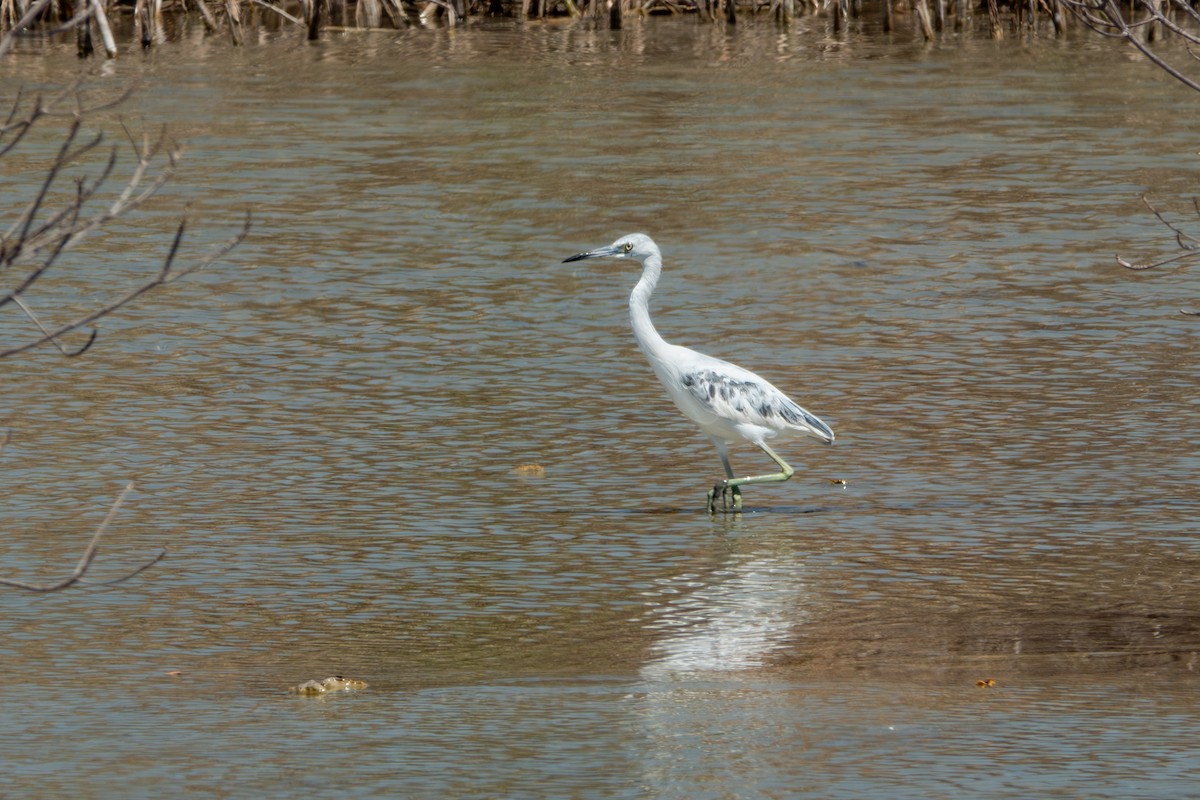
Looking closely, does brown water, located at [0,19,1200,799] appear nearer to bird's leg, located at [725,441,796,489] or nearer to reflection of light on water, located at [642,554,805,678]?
reflection of light on water, located at [642,554,805,678]

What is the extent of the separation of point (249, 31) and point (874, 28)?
8.18 meters

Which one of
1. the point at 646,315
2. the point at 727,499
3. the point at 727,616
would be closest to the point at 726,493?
the point at 727,499

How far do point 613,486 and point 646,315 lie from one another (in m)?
0.81

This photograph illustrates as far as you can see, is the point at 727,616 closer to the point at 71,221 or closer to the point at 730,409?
the point at 730,409

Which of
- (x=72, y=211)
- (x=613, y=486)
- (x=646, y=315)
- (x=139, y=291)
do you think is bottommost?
(x=613, y=486)

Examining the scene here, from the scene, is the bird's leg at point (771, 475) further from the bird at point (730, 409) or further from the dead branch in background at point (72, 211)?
the dead branch in background at point (72, 211)

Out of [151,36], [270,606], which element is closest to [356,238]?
[270,606]

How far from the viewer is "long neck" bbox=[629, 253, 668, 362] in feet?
28.2

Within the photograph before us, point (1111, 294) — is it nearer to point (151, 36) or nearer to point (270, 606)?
point (270, 606)

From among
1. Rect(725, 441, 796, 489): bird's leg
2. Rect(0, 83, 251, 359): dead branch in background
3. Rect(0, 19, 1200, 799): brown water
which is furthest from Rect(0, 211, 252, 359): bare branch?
Rect(725, 441, 796, 489): bird's leg

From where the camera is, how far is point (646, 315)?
8.77 meters

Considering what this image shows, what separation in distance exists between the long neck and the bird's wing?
282 mm

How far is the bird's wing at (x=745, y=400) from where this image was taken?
27.1 feet

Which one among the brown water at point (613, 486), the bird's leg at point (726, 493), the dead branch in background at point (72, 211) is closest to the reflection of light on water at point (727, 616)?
the brown water at point (613, 486)
